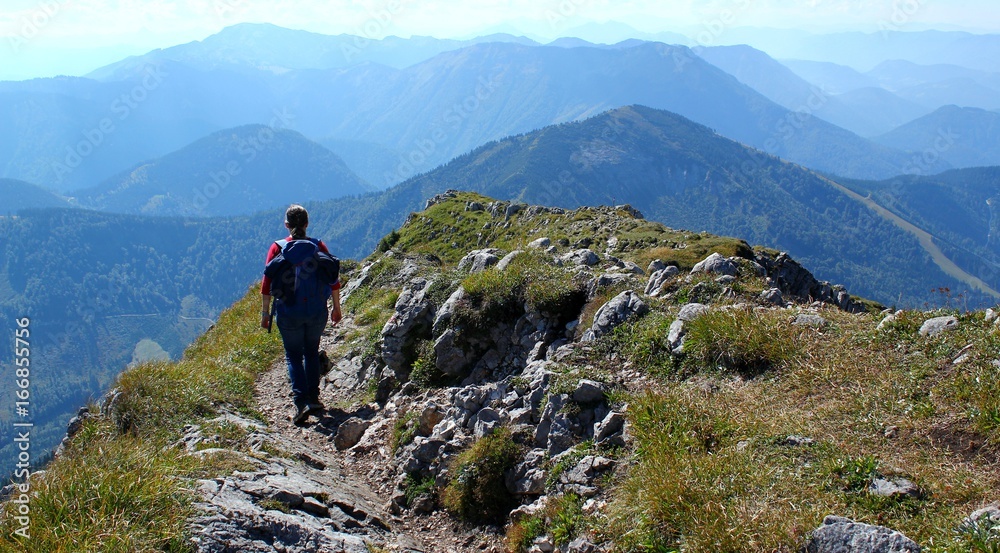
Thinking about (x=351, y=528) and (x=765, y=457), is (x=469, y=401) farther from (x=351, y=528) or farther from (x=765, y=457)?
(x=765, y=457)

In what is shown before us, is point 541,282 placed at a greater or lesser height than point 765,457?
greater

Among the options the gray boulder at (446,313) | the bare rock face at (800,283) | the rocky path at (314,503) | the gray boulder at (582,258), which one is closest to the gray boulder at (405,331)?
the gray boulder at (446,313)

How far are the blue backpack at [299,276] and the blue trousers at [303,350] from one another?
184 millimetres

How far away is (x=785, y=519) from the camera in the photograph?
510 cm

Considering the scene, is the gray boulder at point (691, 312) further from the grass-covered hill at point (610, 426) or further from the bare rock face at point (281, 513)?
the bare rock face at point (281, 513)

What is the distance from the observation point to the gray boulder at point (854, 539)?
4.70m

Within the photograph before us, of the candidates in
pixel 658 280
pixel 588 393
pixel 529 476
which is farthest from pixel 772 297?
pixel 529 476

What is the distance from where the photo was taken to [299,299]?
1075cm

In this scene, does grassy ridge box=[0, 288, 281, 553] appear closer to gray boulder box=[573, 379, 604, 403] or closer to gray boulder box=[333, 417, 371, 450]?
gray boulder box=[333, 417, 371, 450]

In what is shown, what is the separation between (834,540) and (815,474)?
3.10 feet

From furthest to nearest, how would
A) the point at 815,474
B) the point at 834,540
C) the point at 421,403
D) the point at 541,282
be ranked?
the point at 541,282 < the point at 421,403 < the point at 815,474 < the point at 834,540

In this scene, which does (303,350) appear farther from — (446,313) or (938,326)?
(938,326)

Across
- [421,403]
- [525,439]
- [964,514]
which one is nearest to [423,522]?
[525,439]

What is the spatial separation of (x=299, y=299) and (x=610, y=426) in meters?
6.18
